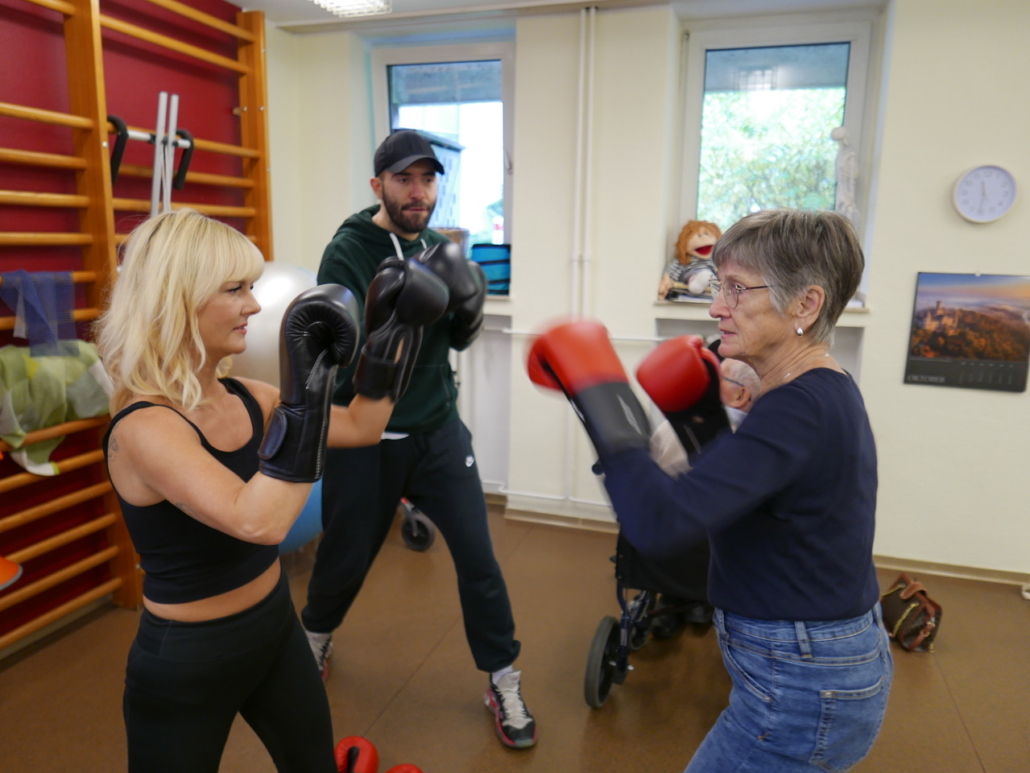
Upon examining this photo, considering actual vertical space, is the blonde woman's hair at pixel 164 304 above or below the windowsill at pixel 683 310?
above

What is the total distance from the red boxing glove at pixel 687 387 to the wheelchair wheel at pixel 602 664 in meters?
1.10

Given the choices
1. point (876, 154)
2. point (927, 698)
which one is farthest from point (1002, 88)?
point (927, 698)

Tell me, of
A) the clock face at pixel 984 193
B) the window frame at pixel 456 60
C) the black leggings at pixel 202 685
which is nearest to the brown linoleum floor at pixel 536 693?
the black leggings at pixel 202 685

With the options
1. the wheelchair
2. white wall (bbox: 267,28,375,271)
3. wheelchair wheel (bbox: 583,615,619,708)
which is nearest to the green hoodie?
the wheelchair

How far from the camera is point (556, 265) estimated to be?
3.73 meters

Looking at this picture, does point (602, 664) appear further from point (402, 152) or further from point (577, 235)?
point (577, 235)

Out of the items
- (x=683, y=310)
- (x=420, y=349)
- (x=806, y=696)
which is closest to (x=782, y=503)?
(x=806, y=696)

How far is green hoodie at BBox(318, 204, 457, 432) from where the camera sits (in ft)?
7.22

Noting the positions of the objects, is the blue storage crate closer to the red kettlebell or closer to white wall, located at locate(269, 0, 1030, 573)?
white wall, located at locate(269, 0, 1030, 573)

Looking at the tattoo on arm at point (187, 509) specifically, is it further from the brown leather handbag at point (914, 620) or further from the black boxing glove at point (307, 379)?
the brown leather handbag at point (914, 620)

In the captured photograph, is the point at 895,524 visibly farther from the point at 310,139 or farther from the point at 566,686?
the point at 310,139

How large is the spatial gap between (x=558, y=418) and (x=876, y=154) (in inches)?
74.4

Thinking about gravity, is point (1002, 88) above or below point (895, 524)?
above

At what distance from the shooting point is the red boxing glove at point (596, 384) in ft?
3.63
